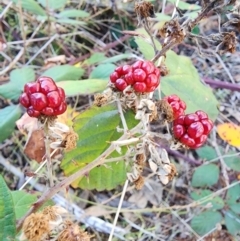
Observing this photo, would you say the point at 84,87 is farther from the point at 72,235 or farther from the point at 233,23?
the point at 72,235

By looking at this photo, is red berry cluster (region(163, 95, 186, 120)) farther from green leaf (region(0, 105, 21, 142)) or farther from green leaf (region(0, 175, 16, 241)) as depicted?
green leaf (region(0, 105, 21, 142))

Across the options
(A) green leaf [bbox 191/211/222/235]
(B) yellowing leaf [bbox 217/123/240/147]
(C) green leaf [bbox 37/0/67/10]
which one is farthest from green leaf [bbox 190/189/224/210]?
(C) green leaf [bbox 37/0/67/10]

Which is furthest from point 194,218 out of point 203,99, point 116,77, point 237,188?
point 116,77

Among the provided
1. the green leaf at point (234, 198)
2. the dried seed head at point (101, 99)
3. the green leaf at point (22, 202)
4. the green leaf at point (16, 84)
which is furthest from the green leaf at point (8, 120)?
the green leaf at point (234, 198)

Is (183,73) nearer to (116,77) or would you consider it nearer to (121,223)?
(116,77)

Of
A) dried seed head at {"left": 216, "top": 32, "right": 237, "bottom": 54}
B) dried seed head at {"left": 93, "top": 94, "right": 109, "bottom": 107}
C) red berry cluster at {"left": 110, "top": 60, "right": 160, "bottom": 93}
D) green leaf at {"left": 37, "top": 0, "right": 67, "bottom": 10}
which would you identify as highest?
red berry cluster at {"left": 110, "top": 60, "right": 160, "bottom": 93}

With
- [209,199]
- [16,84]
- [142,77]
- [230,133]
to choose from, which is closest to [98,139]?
[142,77]
